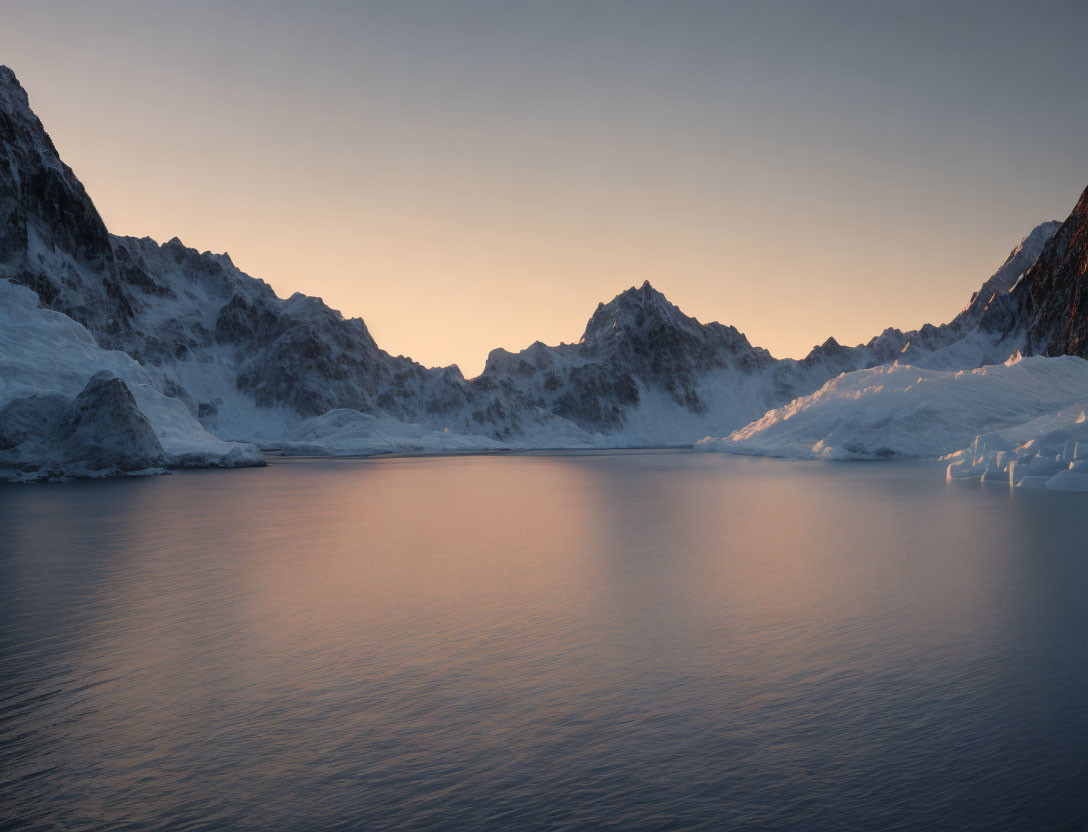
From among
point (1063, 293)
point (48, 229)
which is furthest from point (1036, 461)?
point (48, 229)

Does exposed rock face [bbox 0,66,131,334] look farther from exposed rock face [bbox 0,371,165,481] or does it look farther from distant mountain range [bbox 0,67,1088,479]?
exposed rock face [bbox 0,371,165,481]

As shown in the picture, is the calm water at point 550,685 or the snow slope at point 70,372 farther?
the snow slope at point 70,372

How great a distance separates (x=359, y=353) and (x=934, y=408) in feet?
389

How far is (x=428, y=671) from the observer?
703 centimetres

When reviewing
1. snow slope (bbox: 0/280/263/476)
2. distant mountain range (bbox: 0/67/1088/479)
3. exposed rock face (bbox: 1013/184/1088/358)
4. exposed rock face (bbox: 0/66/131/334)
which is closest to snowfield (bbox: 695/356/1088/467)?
exposed rock face (bbox: 1013/184/1088/358)

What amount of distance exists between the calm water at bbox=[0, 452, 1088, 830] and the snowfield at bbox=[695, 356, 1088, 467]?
120 feet

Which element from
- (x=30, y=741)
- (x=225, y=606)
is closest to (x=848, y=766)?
(x=30, y=741)

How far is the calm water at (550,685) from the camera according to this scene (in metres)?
4.53

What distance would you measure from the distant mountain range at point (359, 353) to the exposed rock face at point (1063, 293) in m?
0.34

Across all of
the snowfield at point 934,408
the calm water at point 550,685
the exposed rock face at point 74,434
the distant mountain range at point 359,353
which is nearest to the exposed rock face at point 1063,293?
the distant mountain range at point 359,353

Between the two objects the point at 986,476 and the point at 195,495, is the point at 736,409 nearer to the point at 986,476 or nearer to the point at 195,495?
the point at 986,476

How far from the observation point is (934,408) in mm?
48500

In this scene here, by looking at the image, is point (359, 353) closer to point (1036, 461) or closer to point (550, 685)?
point (1036, 461)

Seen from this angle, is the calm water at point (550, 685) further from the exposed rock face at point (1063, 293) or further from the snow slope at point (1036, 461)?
the exposed rock face at point (1063, 293)
